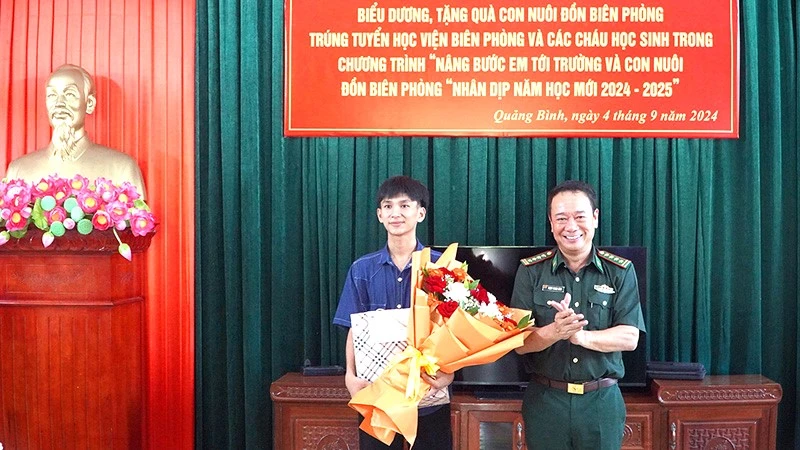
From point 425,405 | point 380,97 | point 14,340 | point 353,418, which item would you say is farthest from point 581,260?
point 14,340

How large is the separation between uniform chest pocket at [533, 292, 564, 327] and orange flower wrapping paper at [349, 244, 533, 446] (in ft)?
0.68

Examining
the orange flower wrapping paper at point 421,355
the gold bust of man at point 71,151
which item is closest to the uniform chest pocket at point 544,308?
the orange flower wrapping paper at point 421,355

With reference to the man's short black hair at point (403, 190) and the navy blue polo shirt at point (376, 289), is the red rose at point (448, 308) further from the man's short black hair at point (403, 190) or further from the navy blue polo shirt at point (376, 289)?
the man's short black hair at point (403, 190)

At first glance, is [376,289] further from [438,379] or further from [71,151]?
[71,151]

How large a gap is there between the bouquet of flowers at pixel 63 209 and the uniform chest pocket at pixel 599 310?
1988mm

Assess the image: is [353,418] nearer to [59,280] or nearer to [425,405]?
[425,405]

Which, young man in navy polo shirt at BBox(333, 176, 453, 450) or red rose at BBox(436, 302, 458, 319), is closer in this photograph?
red rose at BBox(436, 302, 458, 319)

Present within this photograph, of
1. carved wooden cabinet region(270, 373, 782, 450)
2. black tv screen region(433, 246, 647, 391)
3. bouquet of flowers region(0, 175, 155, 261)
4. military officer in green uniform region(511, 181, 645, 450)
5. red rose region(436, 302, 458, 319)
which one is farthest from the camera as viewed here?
black tv screen region(433, 246, 647, 391)

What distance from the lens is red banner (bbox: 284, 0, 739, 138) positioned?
3184mm

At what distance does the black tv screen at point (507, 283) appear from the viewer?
291 centimetres

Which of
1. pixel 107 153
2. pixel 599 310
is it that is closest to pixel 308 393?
pixel 599 310

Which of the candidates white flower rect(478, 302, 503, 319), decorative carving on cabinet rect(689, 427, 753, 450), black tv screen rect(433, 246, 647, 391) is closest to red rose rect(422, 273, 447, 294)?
white flower rect(478, 302, 503, 319)

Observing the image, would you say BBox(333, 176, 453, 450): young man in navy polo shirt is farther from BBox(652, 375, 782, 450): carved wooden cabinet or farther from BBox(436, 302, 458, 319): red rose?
BBox(652, 375, 782, 450): carved wooden cabinet

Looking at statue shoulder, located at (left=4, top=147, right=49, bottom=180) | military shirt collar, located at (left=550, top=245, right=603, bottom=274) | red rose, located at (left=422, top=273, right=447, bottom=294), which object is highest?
statue shoulder, located at (left=4, top=147, right=49, bottom=180)
